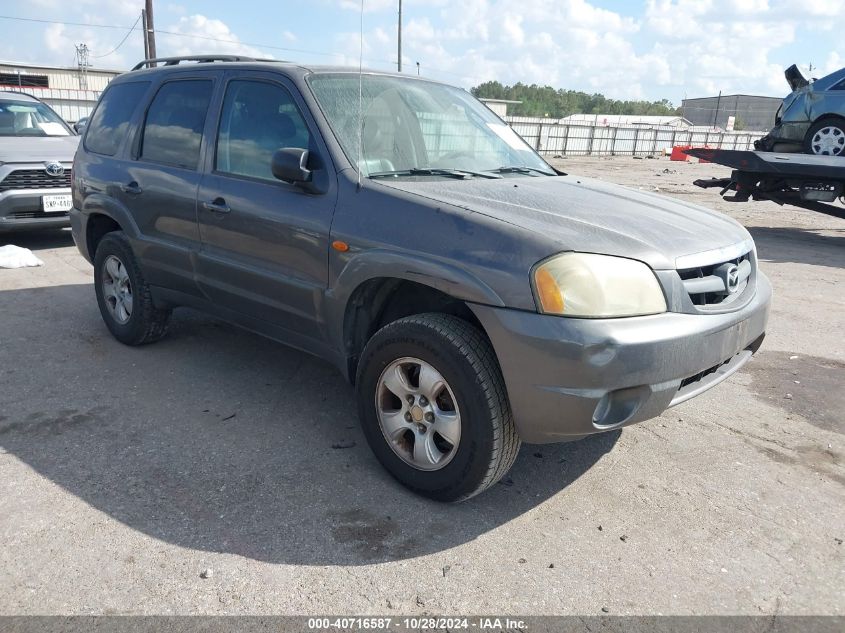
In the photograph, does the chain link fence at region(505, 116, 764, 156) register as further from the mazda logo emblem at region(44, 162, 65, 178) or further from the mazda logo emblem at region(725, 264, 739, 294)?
the mazda logo emblem at region(725, 264, 739, 294)

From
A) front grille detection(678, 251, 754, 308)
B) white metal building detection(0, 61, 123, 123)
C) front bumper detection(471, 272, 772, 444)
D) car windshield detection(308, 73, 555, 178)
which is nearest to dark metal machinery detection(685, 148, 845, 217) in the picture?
car windshield detection(308, 73, 555, 178)

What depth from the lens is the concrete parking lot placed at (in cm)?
246

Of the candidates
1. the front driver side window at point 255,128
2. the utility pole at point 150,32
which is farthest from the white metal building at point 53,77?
the front driver side window at point 255,128

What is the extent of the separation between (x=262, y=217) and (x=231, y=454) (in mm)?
1197

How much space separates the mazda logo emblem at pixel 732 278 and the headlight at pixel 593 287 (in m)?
0.54

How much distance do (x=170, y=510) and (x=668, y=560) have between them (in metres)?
2.02

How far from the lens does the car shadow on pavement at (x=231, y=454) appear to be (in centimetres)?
281

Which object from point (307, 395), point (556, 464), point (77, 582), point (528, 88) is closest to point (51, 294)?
point (307, 395)

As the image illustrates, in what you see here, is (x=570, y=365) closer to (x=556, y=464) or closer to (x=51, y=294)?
(x=556, y=464)

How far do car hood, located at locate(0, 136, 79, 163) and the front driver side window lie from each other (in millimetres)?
5341

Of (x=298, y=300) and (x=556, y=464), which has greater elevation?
(x=298, y=300)

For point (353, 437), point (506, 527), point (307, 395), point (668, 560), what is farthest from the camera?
point (307, 395)

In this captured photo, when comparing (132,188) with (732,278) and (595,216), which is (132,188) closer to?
(595,216)

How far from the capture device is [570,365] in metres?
2.54
